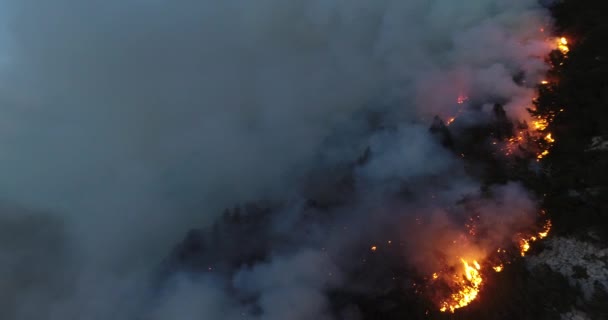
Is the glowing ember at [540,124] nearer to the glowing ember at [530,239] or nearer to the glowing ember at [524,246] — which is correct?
the glowing ember at [530,239]

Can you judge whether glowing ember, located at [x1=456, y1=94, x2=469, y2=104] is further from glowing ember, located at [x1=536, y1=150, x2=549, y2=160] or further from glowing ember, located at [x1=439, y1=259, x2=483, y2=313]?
glowing ember, located at [x1=439, y1=259, x2=483, y2=313]

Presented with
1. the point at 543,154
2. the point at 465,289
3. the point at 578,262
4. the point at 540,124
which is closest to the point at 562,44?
the point at 540,124

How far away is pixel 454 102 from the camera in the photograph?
22.3 metres

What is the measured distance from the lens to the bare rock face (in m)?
10.9

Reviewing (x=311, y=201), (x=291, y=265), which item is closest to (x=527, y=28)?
(x=311, y=201)

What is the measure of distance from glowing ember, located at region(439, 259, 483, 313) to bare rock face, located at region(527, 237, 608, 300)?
1780 mm

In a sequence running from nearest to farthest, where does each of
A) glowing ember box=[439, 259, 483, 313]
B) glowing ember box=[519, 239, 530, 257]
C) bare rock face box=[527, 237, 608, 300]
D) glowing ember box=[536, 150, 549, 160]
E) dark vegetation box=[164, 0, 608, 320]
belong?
1. bare rock face box=[527, 237, 608, 300]
2. dark vegetation box=[164, 0, 608, 320]
3. glowing ember box=[439, 259, 483, 313]
4. glowing ember box=[519, 239, 530, 257]
5. glowing ember box=[536, 150, 549, 160]

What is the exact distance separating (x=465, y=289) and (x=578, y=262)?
3.66m

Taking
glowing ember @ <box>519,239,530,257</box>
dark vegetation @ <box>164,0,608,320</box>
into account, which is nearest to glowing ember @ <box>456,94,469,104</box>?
dark vegetation @ <box>164,0,608,320</box>

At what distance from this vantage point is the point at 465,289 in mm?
12375

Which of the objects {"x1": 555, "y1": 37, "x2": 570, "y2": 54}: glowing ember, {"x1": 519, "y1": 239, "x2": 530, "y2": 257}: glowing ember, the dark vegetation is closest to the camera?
the dark vegetation

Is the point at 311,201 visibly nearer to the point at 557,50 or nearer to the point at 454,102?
the point at 454,102

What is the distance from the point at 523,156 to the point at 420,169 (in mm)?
4443

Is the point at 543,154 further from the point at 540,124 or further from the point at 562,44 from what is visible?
the point at 562,44
